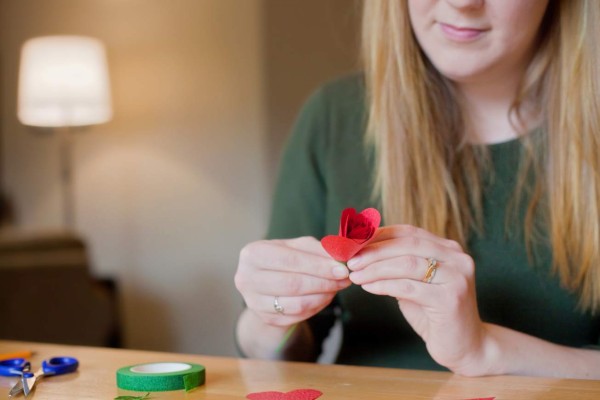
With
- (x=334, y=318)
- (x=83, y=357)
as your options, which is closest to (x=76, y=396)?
(x=83, y=357)

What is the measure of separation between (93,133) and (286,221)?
2.94 meters

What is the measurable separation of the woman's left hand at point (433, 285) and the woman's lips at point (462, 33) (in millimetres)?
337

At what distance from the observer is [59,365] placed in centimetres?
97

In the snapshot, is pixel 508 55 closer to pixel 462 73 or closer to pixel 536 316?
pixel 462 73

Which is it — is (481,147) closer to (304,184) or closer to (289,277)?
(304,184)

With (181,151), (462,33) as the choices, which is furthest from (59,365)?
(181,151)

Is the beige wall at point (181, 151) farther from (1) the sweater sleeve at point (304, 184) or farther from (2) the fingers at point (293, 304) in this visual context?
(2) the fingers at point (293, 304)

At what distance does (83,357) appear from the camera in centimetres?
105

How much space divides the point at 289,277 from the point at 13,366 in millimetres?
321

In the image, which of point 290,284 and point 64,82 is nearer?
point 290,284

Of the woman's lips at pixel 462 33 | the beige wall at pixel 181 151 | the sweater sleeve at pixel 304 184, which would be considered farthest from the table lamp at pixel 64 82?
the woman's lips at pixel 462 33

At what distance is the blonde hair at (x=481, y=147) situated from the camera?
1.23 meters

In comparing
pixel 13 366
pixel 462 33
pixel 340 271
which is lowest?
pixel 13 366

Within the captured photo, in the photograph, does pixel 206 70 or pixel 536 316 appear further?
pixel 206 70
